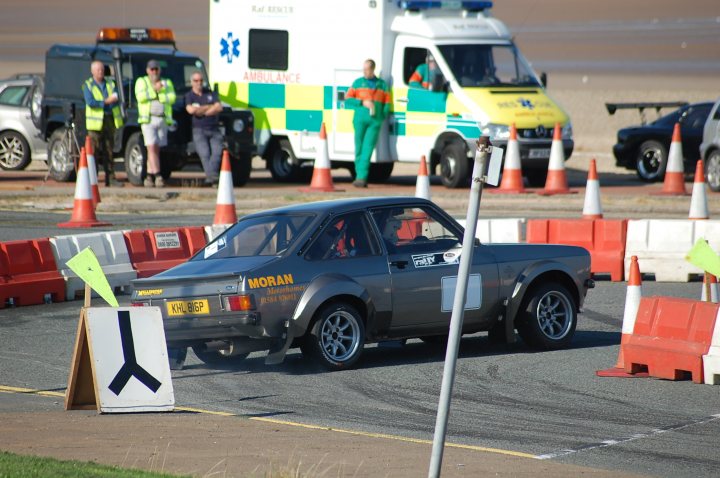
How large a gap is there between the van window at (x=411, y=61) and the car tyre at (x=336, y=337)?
1345cm

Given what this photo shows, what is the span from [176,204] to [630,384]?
41.1ft

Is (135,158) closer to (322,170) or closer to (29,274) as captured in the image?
(322,170)

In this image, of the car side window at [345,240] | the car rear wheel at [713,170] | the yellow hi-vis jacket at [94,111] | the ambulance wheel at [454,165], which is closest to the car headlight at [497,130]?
the ambulance wheel at [454,165]

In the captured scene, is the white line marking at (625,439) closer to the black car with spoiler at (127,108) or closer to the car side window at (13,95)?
the black car with spoiler at (127,108)

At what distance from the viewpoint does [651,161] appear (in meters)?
A: 26.2

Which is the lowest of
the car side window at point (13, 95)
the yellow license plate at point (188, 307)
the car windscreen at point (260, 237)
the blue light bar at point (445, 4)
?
the yellow license plate at point (188, 307)

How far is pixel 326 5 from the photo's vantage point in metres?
24.5

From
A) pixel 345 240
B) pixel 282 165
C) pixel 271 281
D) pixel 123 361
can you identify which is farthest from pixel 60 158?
pixel 123 361

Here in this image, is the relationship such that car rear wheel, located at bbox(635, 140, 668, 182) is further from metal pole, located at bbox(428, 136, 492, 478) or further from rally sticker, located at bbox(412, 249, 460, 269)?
metal pole, located at bbox(428, 136, 492, 478)

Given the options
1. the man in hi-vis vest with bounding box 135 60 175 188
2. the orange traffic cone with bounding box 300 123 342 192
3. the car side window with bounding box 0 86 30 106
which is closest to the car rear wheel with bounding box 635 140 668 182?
the orange traffic cone with bounding box 300 123 342 192

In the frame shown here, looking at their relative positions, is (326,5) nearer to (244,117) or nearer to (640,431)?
(244,117)

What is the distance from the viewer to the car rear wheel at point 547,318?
11.6 metres

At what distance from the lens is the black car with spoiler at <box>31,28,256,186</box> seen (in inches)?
933

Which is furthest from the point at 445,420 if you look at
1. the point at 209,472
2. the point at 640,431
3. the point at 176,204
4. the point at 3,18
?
the point at 3,18
